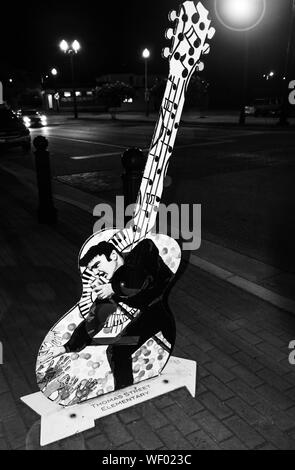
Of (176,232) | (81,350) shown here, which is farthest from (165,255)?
(176,232)

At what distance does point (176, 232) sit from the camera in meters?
6.01

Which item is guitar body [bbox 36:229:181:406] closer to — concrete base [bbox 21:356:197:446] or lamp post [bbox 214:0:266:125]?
concrete base [bbox 21:356:197:446]

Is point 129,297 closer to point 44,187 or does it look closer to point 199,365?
point 199,365

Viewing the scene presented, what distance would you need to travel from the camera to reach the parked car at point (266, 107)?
3425cm

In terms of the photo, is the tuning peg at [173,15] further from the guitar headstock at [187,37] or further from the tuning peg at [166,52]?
the tuning peg at [166,52]

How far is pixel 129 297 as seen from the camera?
2.66 meters

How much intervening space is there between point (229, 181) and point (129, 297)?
746 centimetres

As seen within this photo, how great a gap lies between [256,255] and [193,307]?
63.9 inches

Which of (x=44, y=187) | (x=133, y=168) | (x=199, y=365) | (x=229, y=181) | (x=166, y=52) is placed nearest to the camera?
(x=166, y=52)

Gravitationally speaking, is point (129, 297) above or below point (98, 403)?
above

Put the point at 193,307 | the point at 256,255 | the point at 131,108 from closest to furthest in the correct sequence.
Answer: the point at 193,307, the point at 256,255, the point at 131,108

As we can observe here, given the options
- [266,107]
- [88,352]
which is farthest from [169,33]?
Answer: [266,107]

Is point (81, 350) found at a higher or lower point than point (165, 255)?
lower
